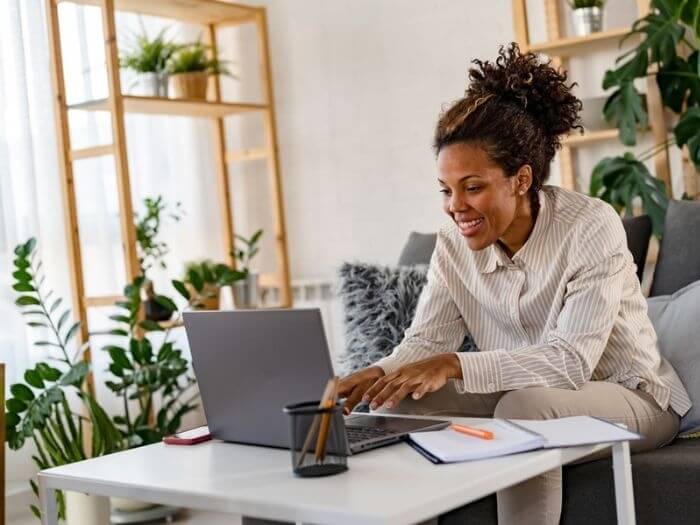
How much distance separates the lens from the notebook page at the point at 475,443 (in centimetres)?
138

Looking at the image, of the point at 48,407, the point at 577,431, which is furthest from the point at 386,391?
the point at 48,407

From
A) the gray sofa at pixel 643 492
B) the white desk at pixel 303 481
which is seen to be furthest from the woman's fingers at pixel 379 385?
the gray sofa at pixel 643 492

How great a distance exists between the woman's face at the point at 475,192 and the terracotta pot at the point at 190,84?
2086 millimetres

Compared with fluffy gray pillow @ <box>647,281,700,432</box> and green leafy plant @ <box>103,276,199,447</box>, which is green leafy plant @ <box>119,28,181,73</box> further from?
fluffy gray pillow @ <box>647,281,700,432</box>

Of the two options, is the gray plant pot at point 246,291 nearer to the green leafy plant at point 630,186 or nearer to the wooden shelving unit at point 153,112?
the wooden shelving unit at point 153,112

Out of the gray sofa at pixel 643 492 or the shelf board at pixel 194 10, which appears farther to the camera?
the shelf board at pixel 194 10

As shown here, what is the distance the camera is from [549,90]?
6.79ft

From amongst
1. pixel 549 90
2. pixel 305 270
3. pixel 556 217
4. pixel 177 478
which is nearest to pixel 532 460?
pixel 177 478

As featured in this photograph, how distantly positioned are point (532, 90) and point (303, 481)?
40.9 inches

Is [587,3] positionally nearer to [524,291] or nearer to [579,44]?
[579,44]

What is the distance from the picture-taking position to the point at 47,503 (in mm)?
1612

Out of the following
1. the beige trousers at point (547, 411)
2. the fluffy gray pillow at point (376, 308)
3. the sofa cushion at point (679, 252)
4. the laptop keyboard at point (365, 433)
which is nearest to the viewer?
the laptop keyboard at point (365, 433)

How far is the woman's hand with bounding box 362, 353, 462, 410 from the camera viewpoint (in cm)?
170

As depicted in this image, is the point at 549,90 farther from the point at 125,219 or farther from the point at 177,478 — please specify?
the point at 125,219
